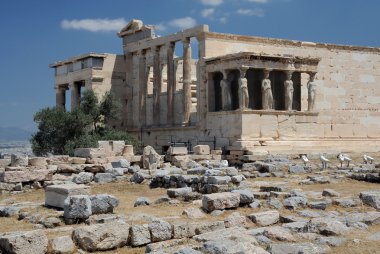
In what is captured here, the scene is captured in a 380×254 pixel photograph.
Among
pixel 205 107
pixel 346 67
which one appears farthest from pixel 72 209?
pixel 346 67

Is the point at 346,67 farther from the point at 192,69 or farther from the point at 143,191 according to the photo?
the point at 143,191

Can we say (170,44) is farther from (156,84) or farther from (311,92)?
(311,92)

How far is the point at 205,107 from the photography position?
1008 inches

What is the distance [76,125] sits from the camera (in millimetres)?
27500

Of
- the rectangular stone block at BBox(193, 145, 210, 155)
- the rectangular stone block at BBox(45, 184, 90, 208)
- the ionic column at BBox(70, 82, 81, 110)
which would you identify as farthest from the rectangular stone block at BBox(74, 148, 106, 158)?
the ionic column at BBox(70, 82, 81, 110)

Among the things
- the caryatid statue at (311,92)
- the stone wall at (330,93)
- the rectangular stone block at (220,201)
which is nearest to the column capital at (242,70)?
the stone wall at (330,93)

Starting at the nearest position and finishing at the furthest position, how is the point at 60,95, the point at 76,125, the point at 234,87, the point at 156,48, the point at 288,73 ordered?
the point at 288,73 → the point at 234,87 → the point at 76,125 → the point at 156,48 → the point at 60,95

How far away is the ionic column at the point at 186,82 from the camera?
26719 mm

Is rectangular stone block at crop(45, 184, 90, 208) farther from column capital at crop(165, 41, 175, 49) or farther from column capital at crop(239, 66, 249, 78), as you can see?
column capital at crop(165, 41, 175, 49)

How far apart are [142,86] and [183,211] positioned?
20.5 m

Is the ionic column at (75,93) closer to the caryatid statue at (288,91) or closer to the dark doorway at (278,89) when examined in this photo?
the dark doorway at (278,89)

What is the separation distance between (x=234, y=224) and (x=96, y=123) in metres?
21.1

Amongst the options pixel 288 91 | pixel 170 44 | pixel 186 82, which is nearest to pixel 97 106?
pixel 170 44

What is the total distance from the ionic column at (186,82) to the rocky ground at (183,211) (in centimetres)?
818
